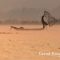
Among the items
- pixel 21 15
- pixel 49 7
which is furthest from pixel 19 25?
pixel 49 7

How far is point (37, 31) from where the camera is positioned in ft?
2.13

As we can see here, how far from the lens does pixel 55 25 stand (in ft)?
2.13

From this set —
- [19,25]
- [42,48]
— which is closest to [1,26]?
[19,25]

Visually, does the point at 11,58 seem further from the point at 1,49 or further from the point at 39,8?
the point at 39,8

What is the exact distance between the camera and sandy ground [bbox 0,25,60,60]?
1.97 feet

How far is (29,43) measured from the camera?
0.62m

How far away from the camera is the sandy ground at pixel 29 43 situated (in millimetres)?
599

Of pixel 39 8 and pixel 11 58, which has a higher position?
pixel 39 8

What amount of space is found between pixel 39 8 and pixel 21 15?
0.08 metres

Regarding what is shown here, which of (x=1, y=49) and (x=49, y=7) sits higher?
(x=49, y=7)

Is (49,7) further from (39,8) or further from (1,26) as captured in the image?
(1,26)

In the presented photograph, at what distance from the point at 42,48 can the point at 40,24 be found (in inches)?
4.2

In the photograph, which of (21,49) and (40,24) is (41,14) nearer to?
(40,24)

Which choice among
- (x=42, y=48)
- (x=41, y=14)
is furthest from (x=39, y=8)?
(x=42, y=48)
